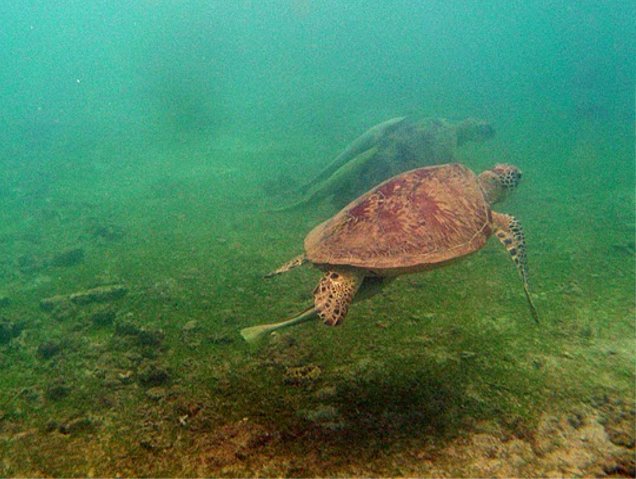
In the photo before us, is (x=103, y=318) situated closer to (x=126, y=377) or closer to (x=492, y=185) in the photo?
(x=126, y=377)

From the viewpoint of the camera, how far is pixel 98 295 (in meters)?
4.90

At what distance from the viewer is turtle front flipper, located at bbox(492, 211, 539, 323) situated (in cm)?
360

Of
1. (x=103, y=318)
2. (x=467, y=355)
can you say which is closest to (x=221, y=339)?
(x=103, y=318)

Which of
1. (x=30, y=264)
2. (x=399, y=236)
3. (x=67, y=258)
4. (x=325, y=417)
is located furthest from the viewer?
(x=30, y=264)

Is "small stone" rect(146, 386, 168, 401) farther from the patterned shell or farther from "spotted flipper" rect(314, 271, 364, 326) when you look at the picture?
the patterned shell

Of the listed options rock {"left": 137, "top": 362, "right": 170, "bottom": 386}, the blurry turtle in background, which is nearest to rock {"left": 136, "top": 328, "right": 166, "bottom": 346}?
rock {"left": 137, "top": 362, "right": 170, "bottom": 386}

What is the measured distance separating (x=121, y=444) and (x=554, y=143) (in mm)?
19959

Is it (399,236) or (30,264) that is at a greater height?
(399,236)

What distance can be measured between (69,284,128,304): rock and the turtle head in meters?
4.82

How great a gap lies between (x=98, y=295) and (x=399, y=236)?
13.4 ft

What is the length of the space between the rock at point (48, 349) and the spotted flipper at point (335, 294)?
2.81 metres

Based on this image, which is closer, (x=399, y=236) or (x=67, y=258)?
(x=399, y=236)

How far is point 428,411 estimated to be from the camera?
254 centimetres

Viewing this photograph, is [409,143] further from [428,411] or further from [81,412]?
[81,412]
